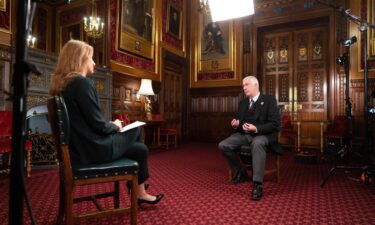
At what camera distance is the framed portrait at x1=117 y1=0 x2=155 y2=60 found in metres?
6.55

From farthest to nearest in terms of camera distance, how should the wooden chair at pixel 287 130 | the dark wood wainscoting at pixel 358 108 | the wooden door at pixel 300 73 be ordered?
the wooden door at pixel 300 73, the dark wood wainscoting at pixel 358 108, the wooden chair at pixel 287 130

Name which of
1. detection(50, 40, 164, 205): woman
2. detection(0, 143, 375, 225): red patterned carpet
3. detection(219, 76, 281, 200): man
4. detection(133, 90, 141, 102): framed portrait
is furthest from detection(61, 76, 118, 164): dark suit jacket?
detection(133, 90, 141, 102): framed portrait

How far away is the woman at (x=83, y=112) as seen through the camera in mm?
1753

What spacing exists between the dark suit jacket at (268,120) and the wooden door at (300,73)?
4.45 meters

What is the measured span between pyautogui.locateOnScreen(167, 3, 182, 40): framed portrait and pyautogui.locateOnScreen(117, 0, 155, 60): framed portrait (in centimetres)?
82

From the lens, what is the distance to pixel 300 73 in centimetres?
798

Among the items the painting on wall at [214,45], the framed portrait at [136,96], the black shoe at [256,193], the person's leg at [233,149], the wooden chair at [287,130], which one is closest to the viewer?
the black shoe at [256,193]

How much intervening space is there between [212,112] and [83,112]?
7.49 meters

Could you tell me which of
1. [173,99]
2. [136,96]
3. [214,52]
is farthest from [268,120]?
[214,52]

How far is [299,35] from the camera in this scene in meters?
8.05

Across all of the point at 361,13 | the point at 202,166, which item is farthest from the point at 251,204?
the point at 361,13

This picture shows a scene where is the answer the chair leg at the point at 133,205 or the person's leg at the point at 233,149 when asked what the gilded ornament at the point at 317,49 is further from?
the chair leg at the point at 133,205

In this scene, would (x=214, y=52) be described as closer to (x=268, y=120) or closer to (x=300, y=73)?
(x=300, y=73)

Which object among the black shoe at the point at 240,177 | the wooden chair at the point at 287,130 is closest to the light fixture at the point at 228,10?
the black shoe at the point at 240,177
